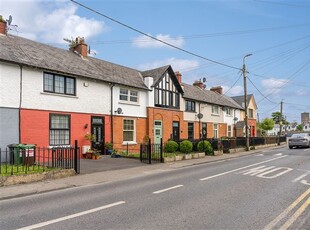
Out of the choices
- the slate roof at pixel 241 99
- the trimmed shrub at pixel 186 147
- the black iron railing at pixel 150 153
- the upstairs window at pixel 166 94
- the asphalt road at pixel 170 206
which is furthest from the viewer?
the slate roof at pixel 241 99

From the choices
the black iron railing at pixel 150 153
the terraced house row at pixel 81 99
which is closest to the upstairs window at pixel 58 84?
the terraced house row at pixel 81 99

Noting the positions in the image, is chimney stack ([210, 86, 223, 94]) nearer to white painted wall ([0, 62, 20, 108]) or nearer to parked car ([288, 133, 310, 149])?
parked car ([288, 133, 310, 149])

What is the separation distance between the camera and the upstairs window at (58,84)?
1836cm

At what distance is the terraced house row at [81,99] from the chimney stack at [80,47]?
0.26 ft

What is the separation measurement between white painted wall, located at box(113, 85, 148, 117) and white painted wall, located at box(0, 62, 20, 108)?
8.03m

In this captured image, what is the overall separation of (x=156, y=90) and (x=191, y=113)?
724 cm

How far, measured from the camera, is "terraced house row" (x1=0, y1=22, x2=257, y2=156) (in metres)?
16.6

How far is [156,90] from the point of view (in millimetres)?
27875

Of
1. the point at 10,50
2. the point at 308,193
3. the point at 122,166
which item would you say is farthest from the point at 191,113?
the point at 308,193

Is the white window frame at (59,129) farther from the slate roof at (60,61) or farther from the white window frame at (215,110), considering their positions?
the white window frame at (215,110)

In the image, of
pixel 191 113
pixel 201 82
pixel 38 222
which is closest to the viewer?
pixel 38 222

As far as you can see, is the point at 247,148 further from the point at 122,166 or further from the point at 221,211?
the point at 221,211

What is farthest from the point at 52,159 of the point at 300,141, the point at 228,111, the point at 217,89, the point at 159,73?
the point at 217,89

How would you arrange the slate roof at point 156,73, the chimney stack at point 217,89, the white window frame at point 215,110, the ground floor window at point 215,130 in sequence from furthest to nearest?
1. the chimney stack at point 217,89
2. the ground floor window at point 215,130
3. the white window frame at point 215,110
4. the slate roof at point 156,73
